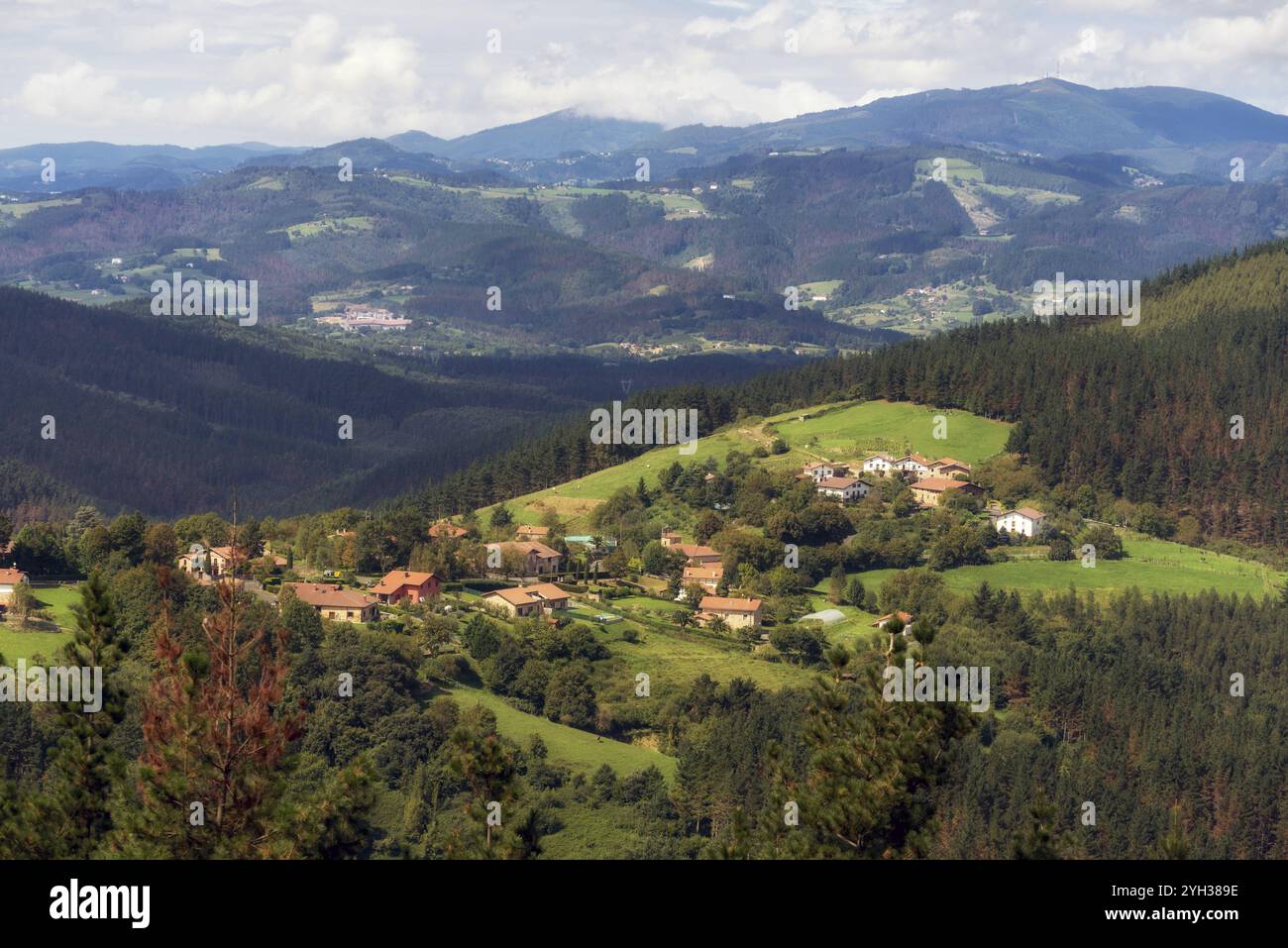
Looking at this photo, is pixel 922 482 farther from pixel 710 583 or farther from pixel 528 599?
pixel 528 599

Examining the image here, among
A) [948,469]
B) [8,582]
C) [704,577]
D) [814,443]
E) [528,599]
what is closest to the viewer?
[8,582]

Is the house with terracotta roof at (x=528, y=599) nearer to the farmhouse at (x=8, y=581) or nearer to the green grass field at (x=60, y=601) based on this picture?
the green grass field at (x=60, y=601)

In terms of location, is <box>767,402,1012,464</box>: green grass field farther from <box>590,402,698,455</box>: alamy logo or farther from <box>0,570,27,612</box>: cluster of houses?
<box>0,570,27,612</box>: cluster of houses

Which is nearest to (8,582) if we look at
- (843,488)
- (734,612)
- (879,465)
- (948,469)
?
(734,612)

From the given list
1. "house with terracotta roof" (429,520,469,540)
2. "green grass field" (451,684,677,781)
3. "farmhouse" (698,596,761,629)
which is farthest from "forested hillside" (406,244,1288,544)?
"green grass field" (451,684,677,781)
